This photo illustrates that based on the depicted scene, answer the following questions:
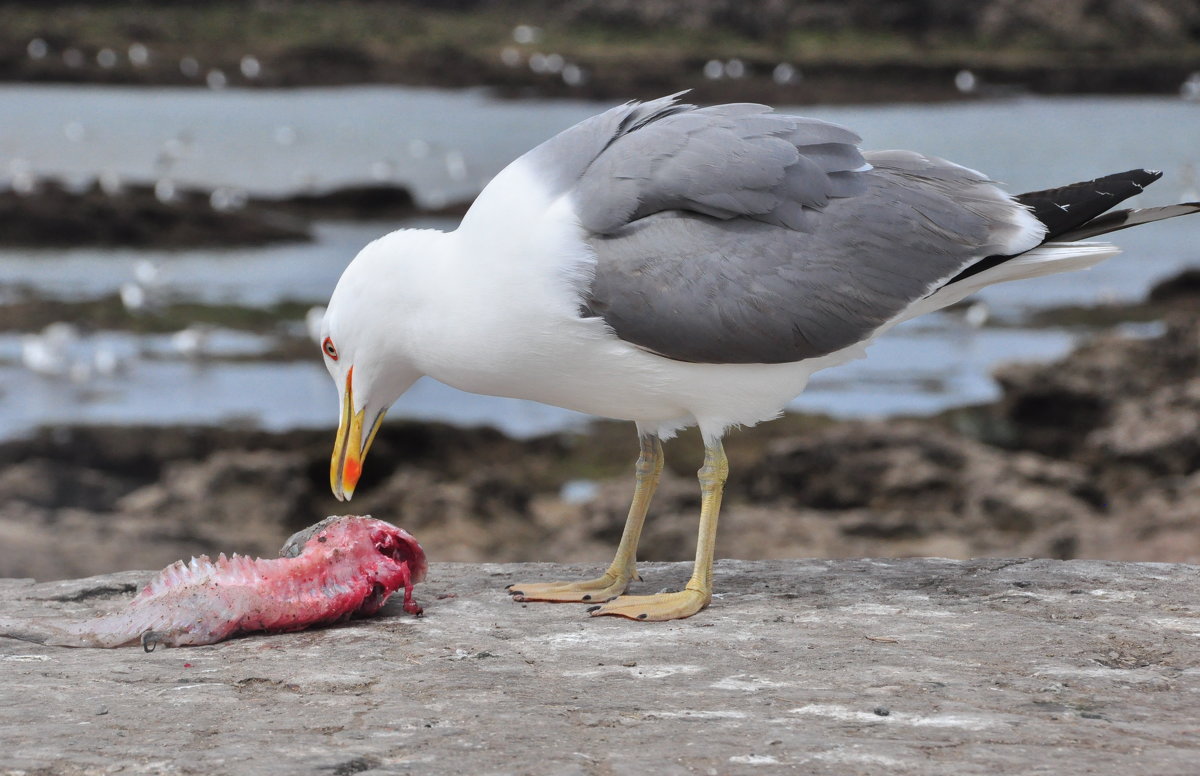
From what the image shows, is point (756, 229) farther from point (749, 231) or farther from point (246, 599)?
point (246, 599)

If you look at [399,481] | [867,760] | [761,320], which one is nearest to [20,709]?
[867,760]

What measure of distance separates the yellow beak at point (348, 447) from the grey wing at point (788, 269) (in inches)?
31.9

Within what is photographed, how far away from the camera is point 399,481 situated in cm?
958

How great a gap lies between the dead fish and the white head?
0.79ft

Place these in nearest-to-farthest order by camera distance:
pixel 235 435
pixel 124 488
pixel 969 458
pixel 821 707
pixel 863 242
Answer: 1. pixel 821 707
2. pixel 863 242
3. pixel 969 458
4. pixel 124 488
5. pixel 235 435

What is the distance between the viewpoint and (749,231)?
3.97m

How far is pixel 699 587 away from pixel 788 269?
3.13ft

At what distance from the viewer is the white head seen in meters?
4.00

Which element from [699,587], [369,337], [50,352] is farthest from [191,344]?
[699,587]

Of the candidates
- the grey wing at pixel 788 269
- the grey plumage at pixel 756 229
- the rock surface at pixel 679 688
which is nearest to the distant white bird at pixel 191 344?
the rock surface at pixel 679 688

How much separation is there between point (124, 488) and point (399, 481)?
232 cm

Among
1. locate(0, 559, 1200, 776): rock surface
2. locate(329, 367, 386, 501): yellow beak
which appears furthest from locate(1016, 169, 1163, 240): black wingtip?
locate(329, 367, 386, 501): yellow beak

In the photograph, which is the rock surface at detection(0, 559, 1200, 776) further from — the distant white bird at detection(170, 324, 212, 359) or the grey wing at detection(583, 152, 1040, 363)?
the distant white bird at detection(170, 324, 212, 359)

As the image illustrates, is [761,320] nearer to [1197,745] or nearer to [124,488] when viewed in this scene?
[1197,745]
